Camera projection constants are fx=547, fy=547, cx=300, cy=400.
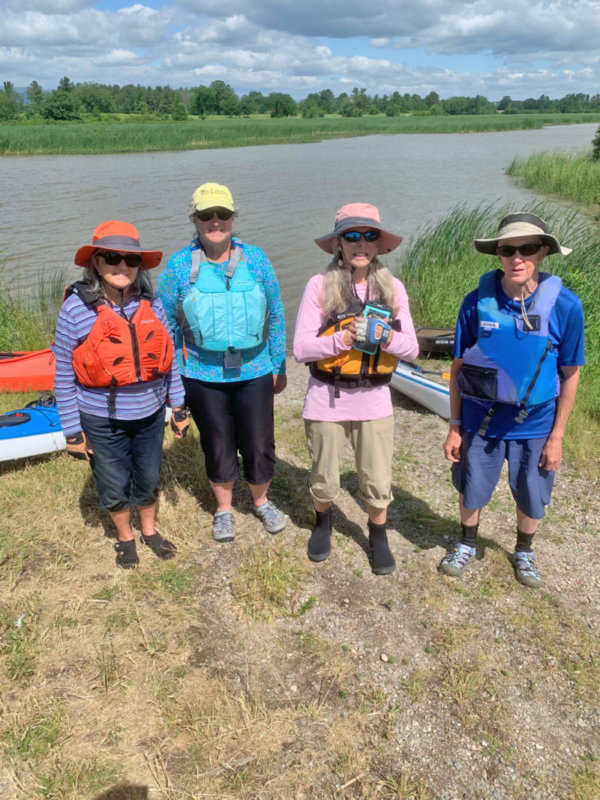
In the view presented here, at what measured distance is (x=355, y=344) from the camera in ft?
9.21

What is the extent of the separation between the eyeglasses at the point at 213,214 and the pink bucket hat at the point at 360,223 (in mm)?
504

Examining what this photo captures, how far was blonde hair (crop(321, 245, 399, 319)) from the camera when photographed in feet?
9.21

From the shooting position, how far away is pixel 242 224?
15.8 meters

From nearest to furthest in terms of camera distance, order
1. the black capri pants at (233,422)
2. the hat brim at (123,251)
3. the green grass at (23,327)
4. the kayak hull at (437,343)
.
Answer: the hat brim at (123,251) → the black capri pants at (233,422) → the kayak hull at (437,343) → the green grass at (23,327)

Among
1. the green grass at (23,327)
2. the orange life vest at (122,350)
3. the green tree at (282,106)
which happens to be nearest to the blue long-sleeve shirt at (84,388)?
the orange life vest at (122,350)

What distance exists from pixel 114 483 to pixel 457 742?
213 cm

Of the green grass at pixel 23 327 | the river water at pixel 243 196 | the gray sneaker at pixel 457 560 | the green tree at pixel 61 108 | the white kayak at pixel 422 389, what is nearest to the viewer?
the gray sneaker at pixel 457 560

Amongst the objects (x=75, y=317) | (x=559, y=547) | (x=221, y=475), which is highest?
(x=75, y=317)

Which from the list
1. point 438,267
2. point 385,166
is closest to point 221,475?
point 438,267

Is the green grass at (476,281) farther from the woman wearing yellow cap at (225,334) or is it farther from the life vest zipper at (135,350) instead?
the life vest zipper at (135,350)

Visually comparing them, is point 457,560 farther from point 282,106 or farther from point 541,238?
point 282,106

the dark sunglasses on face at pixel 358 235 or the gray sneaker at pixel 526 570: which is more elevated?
the dark sunglasses on face at pixel 358 235

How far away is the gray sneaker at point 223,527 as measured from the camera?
361 cm

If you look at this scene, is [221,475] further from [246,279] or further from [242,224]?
[242,224]
